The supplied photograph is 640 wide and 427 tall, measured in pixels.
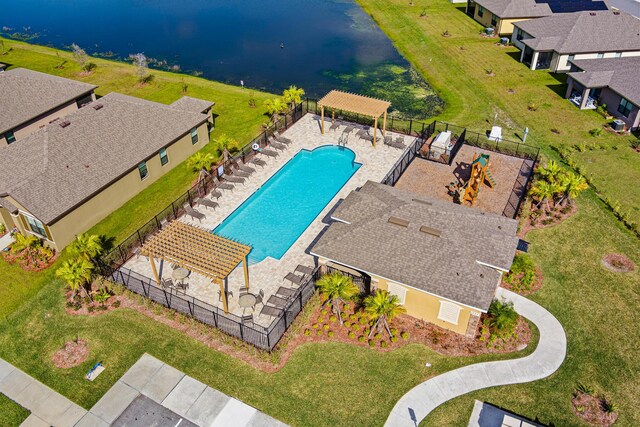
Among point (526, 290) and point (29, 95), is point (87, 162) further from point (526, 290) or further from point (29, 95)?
point (526, 290)

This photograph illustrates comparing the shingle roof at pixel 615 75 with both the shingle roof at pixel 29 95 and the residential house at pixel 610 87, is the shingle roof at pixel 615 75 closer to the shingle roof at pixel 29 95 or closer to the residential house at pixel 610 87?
the residential house at pixel 610 87

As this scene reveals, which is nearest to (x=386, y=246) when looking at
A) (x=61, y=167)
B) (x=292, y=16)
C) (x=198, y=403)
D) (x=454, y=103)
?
(x=198, y=403)

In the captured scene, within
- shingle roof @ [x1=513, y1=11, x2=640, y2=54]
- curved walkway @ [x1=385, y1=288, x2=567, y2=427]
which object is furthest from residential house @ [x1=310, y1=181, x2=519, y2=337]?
shingle roof @ [x1=513, y1=11, x2=640, y2=54]

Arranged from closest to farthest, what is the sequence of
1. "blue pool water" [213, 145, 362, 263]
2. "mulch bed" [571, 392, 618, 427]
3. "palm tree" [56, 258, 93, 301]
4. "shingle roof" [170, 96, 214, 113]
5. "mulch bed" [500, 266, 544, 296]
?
1. "mulch bed" [571, 392, 618, 427]
2. "palm tree" [56, 258, 93, 301]
3. "mulch bed" [500, 266, 544, 296]
4. "blue pool water" [213, 145, 362, 263]
5. "shingle roof" [170, 96, 214, 113]

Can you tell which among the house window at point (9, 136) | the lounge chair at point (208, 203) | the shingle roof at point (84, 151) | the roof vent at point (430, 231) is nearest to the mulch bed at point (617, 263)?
the roof vent at point (430, 231)

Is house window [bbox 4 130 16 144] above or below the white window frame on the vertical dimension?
above

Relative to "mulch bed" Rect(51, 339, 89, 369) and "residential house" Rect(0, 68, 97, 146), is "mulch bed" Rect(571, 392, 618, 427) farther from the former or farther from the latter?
"residential house" Rect(0, 68, 97, 146)

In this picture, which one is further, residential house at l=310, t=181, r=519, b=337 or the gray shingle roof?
the gray shingle roof

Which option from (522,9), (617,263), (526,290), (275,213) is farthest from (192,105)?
(522,9)
